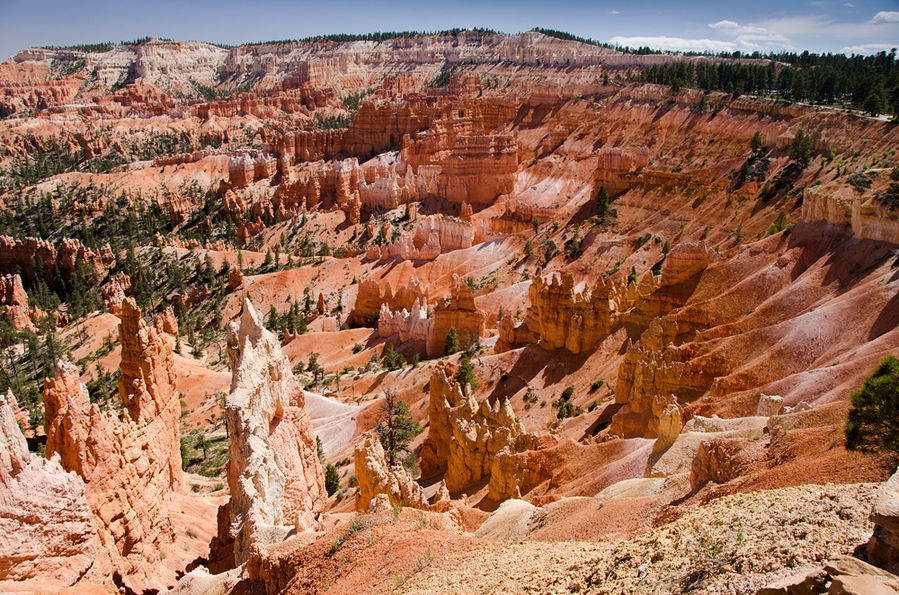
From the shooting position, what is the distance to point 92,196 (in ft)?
386

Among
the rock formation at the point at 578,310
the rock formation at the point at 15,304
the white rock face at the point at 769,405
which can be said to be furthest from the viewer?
the rock formation at the point at 15,304

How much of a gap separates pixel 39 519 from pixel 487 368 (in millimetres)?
29992

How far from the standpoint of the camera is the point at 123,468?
20.5 metres

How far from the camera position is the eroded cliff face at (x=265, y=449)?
1705 centimetres

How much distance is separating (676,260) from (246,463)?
28541 millimetres

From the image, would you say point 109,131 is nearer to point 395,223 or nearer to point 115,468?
point 395,223

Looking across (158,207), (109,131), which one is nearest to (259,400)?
(158,207)

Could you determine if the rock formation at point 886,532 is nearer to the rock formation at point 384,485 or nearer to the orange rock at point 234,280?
the rock formation at point 384,485

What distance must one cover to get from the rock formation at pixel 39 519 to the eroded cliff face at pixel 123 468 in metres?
0.96

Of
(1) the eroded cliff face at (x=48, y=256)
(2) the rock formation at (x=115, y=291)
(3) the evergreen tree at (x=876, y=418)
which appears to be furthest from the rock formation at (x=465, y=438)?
(1) the eroded cliff face at (x=48, y=256)

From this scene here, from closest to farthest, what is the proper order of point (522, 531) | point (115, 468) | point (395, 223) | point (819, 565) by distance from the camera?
point (819, 565)
point (522, 531)
point (115, 468)
point (395, 223)

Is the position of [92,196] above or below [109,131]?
below

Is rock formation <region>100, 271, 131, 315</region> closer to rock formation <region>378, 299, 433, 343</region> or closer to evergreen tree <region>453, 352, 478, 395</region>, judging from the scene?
rock formation <region>378, 299, 433, 343</region>

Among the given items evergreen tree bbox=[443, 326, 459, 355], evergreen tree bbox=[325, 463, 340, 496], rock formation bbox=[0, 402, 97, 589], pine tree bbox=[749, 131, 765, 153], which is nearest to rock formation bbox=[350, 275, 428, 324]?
evergreen tree bbox=[443, 326, 459, 355]
